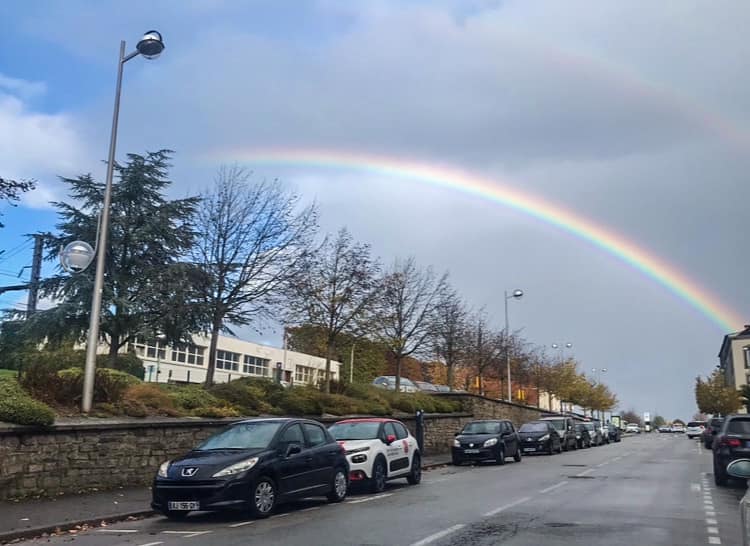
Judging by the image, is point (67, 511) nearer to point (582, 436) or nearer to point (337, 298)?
point (337, 298)

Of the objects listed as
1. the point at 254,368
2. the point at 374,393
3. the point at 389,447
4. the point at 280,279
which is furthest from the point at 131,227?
the point at 254,368

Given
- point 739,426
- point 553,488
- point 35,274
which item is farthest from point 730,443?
point 35,274

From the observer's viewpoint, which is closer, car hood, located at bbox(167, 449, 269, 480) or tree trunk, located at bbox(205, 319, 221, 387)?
car hood, located at bbox(167, 449, 269, 480)

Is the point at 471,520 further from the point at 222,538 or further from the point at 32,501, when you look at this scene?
the point at 32,501

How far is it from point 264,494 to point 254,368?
61.4m

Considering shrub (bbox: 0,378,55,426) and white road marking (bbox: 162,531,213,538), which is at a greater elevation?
shrub (bbox: 0,378,55,426)

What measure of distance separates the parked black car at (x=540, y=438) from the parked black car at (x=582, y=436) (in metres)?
5.87

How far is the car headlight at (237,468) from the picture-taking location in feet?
35.0

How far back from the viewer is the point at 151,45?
14539mm

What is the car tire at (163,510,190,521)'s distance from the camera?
35.6 feet

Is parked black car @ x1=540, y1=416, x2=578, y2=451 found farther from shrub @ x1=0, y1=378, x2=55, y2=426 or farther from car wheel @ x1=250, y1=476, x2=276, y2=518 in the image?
shrub @ x1=0, y1=378, x2=55, y2=426

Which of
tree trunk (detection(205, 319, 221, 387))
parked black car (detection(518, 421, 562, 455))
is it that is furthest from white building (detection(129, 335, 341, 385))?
tree trunk (detection(205, 319, 221, 387))

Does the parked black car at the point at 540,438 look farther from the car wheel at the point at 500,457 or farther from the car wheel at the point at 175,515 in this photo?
the car wheel at the point at 175,515

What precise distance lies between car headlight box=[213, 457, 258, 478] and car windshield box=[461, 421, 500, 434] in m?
16.0
